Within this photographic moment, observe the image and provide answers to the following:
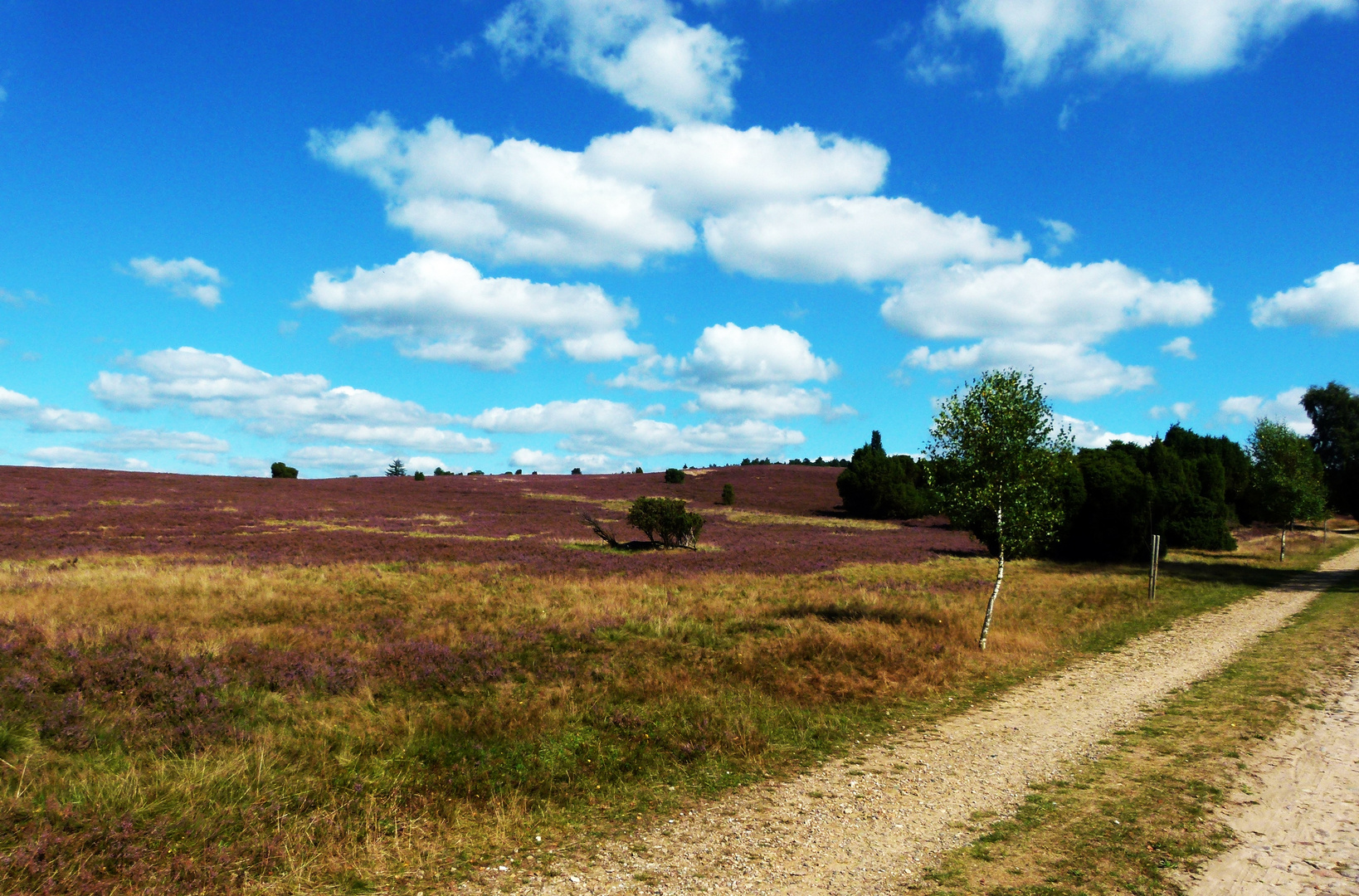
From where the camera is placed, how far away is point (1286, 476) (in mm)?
45312

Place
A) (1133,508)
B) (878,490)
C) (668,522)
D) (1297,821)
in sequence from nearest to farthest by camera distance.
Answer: (1297,821) → (668,522) → (1133,508) → (878,490)

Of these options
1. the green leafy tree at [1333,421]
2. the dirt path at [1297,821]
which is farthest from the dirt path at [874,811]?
the green leafy tree at [1333,421]

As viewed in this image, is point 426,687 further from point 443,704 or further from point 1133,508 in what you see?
point 1133,508

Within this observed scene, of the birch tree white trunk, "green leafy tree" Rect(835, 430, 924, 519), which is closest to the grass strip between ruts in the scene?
the birch tree white trunk

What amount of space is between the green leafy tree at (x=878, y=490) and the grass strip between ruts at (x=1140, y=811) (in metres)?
58.7

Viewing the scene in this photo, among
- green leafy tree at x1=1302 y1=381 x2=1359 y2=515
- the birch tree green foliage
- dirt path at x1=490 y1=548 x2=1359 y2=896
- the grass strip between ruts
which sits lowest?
dirt path at x1=490 y1=548 x2=1359 y2=896

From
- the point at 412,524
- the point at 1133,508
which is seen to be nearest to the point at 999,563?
the point at 1133,508

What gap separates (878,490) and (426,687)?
2529 inches

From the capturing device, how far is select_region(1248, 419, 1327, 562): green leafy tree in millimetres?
43675

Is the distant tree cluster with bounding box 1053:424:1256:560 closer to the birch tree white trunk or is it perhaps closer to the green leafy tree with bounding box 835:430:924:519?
the birch tree white trunk

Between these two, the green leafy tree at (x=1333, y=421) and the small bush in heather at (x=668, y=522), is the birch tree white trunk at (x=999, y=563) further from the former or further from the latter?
the green leafy tree at (x=1333, y=421)

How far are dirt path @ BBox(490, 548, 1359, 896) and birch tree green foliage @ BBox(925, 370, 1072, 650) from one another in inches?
199

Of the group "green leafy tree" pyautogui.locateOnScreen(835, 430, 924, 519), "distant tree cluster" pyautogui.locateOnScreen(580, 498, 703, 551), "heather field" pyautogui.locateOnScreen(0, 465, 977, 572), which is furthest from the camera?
"green leafy tree" pyautogui.locateOnScreen(835, 430, 924, 519)

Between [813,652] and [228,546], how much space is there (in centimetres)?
2747
